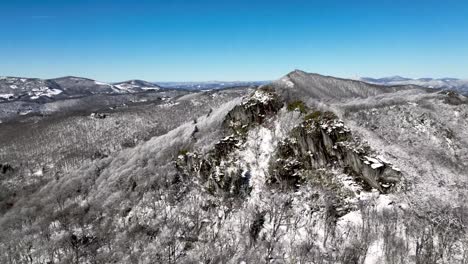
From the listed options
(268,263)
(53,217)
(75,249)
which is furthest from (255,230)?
(53,217)

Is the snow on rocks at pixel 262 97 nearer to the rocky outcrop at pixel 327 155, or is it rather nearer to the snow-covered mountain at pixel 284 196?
the snow-covered mountain at pixel 284 196

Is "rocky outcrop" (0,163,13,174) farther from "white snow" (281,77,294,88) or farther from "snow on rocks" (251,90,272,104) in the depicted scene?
"snow on rocks" (251,90,272,104)

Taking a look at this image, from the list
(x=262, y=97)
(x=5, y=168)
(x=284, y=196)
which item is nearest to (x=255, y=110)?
(x=262, y=97)

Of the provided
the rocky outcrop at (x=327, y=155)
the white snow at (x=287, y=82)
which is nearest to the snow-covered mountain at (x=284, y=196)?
the rocky outcrop at (x=327, y=155)

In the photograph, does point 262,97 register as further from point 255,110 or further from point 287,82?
point 287,82

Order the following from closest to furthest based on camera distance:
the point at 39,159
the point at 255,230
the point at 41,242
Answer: the point at 255,230, the point at 41,242, the point at 39,159

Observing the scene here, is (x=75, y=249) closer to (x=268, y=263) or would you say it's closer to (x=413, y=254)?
(x=268, y=263)

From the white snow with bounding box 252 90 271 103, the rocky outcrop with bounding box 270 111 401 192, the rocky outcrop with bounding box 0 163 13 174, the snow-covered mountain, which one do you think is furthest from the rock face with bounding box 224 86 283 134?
the rocky outcrop with bounding box 0 163 13 174
